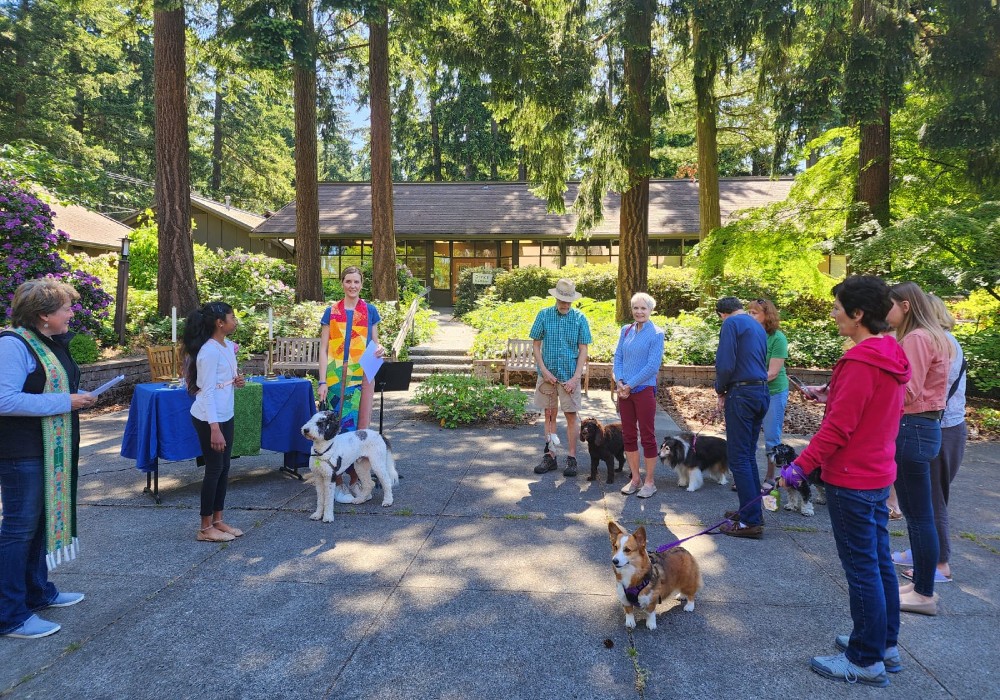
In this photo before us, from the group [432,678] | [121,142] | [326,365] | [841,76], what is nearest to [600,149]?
[841,76]

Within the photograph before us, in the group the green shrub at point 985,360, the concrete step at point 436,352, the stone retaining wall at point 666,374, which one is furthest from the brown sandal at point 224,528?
the green shrub at point 985,360

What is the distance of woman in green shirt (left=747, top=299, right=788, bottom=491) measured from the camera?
5578mm

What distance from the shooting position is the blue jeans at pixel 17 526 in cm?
331

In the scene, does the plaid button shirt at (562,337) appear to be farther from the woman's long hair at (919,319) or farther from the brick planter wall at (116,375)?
the brick planter wall at (116,375)

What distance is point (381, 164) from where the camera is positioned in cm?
1582

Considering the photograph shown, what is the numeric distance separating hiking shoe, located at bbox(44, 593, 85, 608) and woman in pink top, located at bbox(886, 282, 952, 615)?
5.11m

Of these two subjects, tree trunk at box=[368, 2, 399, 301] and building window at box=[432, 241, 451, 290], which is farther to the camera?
building window at box=[432, 241, 451, 290]

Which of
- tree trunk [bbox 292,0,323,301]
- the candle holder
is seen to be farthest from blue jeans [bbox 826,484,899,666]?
tree trunk [bbox 292,0,323,301]

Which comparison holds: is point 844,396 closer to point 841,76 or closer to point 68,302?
point 68,302

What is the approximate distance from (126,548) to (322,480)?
4.96 feet

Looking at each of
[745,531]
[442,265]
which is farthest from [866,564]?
[442,265]

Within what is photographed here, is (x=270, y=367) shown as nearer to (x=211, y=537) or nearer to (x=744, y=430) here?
(x=211, y=537)

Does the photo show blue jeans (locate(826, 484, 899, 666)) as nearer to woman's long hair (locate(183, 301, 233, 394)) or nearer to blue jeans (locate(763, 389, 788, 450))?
blue jeans (locate(763, 389, 788, 450))

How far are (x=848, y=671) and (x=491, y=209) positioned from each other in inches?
982
